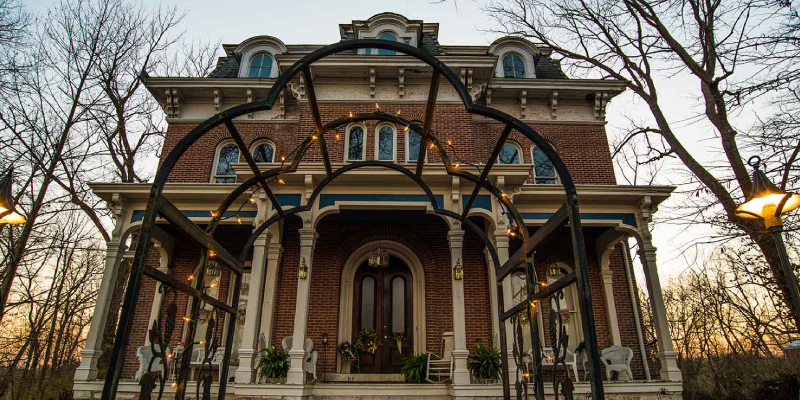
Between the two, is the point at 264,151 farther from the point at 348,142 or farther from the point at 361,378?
the point at 361,378

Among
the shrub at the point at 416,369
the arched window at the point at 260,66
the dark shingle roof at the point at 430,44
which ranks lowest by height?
the shrub at the point at 416,369

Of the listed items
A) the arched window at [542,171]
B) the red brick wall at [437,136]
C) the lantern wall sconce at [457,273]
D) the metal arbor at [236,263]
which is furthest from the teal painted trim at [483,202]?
the metal arbor at [236,263]

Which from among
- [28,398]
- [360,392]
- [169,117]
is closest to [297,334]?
[360,392]

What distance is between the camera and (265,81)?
1133cm

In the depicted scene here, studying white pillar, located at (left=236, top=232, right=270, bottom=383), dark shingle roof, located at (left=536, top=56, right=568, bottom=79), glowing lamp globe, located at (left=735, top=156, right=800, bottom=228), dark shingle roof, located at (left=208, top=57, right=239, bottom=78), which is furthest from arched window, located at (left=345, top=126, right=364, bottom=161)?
glowing lamp globe, located at (left=735, top=156, right=800, bottom=228)

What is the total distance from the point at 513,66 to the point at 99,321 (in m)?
12.1

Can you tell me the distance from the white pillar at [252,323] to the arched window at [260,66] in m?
6.47

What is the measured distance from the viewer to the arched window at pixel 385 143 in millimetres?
10758

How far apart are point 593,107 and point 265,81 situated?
9089 mm

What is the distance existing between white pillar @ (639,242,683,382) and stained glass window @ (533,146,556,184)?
3209 mm

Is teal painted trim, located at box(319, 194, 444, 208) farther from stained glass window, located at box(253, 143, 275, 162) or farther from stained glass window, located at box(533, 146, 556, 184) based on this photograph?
stained glass window, located at box(533, 146, 556, 184)

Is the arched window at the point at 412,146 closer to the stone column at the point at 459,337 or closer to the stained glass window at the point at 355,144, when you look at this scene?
the stained glass window at the point at 355,144

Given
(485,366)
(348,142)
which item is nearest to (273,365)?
(485,366)

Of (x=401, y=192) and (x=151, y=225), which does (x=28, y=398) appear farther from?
(x=151, y=225)
